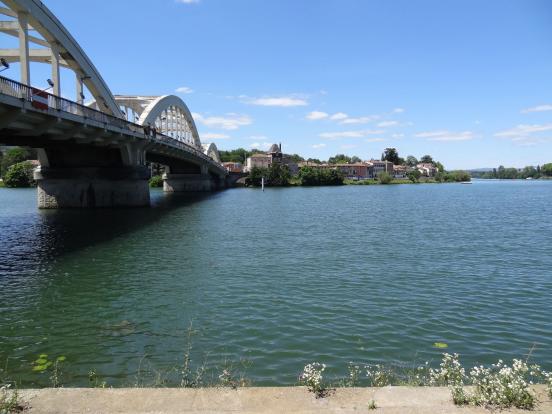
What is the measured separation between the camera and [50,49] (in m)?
40.8

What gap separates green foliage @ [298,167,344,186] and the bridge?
99.8 meters

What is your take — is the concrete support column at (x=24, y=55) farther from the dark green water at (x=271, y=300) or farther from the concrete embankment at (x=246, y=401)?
the concrete embankment at (x=246, y=401)

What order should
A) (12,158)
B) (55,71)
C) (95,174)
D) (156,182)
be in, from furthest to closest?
(12,158)
(156,182)
(95,174)
(55,71)

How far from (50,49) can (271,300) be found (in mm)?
36353

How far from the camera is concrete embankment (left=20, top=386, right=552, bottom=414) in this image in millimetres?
6074

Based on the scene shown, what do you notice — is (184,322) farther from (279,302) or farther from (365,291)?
(365,291)

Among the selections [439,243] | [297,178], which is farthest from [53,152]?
[297,178]

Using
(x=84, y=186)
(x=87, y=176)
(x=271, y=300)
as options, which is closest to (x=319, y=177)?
Result: (x=87, y=176)

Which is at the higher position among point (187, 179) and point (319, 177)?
point (319, 177)

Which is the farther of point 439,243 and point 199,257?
point 439,243

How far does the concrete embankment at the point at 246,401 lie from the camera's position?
6074 mm

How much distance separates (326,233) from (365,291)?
58.9 feet

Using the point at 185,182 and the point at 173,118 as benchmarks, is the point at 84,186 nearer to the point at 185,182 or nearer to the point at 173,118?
the point at 173,118

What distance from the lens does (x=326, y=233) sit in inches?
1378
